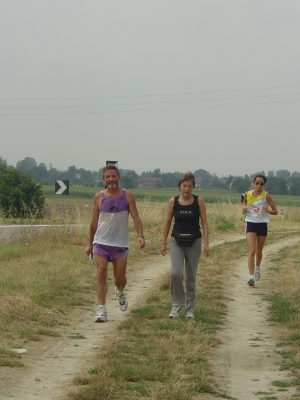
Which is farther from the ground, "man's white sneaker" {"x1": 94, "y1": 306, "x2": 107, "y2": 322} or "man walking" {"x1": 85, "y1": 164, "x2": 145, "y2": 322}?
"man walking" {"x1": 85, "y1": 164, "x2": 145, "y2": 322}

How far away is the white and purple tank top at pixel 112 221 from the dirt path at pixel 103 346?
1.00m

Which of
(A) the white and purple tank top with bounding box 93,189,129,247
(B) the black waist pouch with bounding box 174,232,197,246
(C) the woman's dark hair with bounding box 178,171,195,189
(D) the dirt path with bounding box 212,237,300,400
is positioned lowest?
(D) the dirt path with bounding box 212,237,300,400

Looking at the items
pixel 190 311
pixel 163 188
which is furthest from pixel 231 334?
pixel 163 188

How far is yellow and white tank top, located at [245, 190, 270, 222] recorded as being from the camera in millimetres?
12969

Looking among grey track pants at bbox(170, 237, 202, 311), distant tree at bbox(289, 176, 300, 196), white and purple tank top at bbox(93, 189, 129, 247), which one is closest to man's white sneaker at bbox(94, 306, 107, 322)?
white and purple tank top at bbox(93, 189, 129, 247)

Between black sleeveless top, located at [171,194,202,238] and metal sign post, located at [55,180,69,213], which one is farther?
metal sign post, located at [55,180,69,213]

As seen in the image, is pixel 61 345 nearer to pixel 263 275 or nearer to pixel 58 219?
pixel 263 275

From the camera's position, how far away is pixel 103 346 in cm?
778

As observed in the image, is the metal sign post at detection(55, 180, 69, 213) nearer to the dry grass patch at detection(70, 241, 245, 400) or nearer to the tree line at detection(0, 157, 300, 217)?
the tree line at detection(0, 157, 300, 217)

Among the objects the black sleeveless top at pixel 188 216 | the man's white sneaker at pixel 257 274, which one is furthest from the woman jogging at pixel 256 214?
the black sleeveless top at pixel 188 216

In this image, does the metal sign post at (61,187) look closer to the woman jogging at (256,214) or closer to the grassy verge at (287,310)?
Result: the grassy verge at (287,310)

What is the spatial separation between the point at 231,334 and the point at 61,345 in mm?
2127

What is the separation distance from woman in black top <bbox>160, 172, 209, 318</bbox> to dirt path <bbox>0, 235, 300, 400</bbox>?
2.08 feet

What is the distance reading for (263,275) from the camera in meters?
14.6
